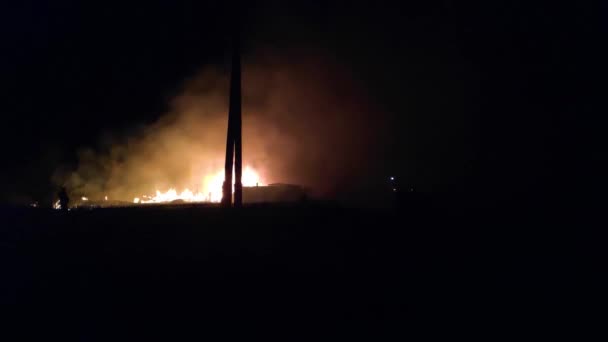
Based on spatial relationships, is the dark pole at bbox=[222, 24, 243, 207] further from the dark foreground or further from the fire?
the fire

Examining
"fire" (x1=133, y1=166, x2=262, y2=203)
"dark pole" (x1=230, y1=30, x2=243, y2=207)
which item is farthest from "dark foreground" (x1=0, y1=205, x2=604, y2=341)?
"fire" (x1=133, y1=166, x2=262, y2=203)

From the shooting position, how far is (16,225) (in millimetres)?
9672

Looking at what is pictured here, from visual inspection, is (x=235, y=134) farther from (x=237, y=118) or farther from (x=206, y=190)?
(x=206, y=190)

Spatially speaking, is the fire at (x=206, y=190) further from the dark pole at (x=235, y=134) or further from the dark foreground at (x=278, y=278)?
the dark foreground at (x=278, y=278)

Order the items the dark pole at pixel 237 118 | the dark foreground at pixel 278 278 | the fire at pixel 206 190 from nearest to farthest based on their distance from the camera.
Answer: the dark foreground at pixel 278 278, the dark pole at pixel 237 118, the fire at pixel 206 190

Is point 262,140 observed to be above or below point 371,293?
above

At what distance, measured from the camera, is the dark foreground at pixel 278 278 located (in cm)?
589

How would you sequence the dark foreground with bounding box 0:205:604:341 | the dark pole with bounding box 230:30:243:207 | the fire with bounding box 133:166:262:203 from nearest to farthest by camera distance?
the dark foreground with bounding box 0:205:604:341
the dark pole with bounding box 230:30:243:207
the fire with bounding box 133:166:262:203

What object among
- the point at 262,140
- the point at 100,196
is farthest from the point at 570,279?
the point at 100,196

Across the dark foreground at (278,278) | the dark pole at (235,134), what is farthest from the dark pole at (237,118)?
the dark foreground at (278,278)

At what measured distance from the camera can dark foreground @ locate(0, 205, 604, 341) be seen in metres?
5.89

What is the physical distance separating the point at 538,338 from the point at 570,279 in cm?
285

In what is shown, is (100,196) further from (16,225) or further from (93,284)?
(93,284)

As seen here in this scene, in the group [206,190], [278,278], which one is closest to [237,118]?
[278,278]
